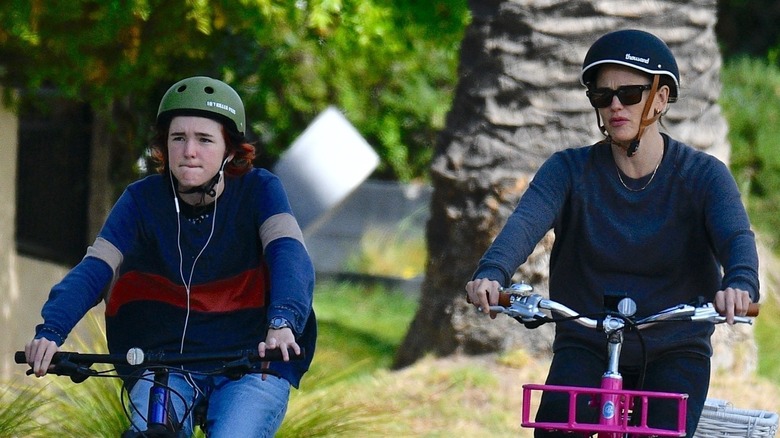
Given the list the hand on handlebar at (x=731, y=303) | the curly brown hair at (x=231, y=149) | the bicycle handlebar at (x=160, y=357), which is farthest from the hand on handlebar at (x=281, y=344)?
the hand on handlebar at (x=731, y=303)

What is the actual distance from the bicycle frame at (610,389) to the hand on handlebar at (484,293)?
2 cm

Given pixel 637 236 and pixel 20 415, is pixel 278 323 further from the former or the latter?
pixel 20 415

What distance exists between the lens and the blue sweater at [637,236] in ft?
13.5

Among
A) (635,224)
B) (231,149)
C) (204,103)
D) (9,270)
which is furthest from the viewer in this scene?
(9,270)

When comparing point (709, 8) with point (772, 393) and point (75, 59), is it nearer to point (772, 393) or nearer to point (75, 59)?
point (772, 393)

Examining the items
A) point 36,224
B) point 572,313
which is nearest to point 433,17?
point 36,224

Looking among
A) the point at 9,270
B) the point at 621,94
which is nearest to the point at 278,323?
the point at 621,94

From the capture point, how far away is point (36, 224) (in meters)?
10.6

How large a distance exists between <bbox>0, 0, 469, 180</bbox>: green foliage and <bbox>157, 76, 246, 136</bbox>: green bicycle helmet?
2.92 m

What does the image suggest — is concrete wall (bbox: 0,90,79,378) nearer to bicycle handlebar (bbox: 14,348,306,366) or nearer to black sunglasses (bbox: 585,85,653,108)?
bicycle handlebar (bbox: 14,348,306,366)

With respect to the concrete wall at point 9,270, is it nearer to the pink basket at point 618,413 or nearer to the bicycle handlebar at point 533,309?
the bicycle handlebar at point 533,309

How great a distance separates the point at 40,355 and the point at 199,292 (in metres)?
0.66

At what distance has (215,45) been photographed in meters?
9.19

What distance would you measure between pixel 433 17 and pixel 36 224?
376 cm
